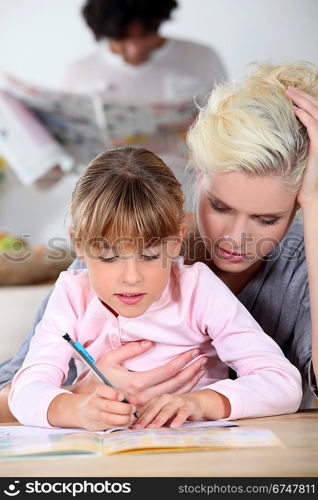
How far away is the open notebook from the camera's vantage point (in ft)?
3.22

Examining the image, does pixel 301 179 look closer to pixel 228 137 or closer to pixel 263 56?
pixel 228 137

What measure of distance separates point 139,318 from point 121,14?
381 centimetres

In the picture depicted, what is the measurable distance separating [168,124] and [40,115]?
2.55ft

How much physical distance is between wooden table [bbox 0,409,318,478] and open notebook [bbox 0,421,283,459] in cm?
3

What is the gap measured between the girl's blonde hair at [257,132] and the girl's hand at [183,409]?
0.43 meters

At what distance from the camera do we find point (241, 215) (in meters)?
1.38

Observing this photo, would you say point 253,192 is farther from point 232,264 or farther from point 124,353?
point 124,353

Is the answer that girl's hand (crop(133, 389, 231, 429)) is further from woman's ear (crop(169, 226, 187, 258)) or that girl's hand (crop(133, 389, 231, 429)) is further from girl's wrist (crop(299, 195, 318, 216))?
girl's wrist (crop(299, 195, 318, 216))

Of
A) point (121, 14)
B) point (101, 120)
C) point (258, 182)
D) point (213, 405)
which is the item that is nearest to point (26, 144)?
point (101, 120)

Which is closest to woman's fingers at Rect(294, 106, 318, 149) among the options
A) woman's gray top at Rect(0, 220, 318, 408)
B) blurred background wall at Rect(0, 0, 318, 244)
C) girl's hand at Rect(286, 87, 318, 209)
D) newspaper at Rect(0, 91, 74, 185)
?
girl's hand at Rect(286, 87, 318, 209)

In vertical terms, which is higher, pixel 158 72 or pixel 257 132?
pixel 257 132

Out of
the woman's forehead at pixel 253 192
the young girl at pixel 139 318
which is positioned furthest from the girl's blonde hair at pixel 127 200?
the woman's forehead at pixel 253 192

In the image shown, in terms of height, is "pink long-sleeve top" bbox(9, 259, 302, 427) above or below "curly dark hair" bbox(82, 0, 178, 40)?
above

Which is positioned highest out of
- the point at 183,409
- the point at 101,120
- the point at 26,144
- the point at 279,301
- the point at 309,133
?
the point at 309,133
